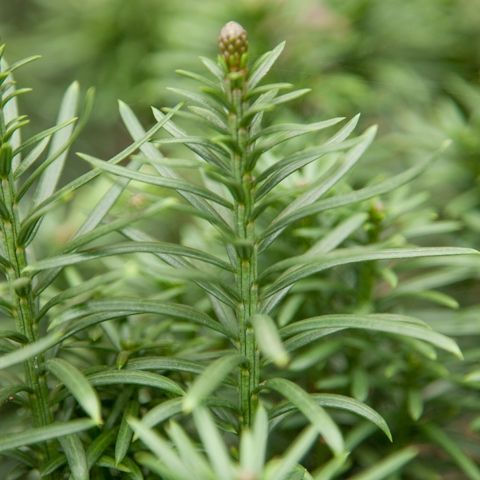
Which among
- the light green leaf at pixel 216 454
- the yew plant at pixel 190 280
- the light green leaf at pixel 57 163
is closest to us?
the light green leaf at pixel 216 454

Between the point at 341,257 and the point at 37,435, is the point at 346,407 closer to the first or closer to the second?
the point at 341,257

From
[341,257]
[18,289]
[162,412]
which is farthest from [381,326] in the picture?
[18,289]

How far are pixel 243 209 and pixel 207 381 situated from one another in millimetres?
142

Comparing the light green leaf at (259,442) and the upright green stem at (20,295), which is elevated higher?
the upright green stem at (20,295)

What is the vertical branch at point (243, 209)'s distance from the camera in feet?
1.72

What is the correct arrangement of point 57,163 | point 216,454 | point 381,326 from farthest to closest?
point 57,163 < point 381,326 < point 216,454

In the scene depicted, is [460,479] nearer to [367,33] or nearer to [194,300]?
[194,300]

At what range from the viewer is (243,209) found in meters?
0.56

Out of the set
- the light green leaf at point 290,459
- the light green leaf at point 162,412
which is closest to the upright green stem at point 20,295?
the light green leaf at point 162,412

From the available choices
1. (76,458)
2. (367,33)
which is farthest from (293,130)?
(367,33)

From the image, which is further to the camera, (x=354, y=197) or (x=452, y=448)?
(x=452, y=448)

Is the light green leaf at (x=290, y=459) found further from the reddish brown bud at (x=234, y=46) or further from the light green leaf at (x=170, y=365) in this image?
the reddish brown bud at (x=234, y=46)

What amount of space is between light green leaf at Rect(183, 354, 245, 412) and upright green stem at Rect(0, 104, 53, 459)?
6.0 inches

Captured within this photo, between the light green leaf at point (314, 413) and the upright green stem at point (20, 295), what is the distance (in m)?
0.18
